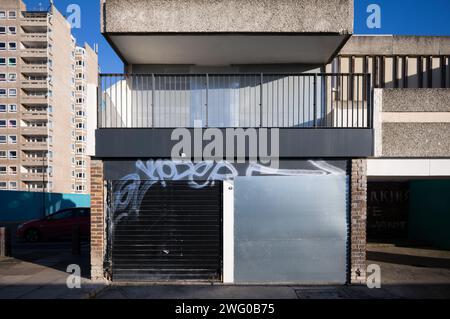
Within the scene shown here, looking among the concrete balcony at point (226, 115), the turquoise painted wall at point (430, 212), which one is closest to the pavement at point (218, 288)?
the turquoise painted wall at point (430, 212)

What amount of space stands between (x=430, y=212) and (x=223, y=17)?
9.99 meters

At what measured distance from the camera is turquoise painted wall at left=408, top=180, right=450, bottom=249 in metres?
10.5

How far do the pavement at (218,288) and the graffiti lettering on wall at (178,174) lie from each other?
5.57 feet

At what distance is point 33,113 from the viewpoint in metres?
48.0

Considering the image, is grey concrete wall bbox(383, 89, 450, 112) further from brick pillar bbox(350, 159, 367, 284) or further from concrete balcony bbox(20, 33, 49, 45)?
concrete balcony bbox(20, 33, 49, 45)

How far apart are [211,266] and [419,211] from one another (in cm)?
897

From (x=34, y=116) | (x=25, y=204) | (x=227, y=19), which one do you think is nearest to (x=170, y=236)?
(x=227, y=19)

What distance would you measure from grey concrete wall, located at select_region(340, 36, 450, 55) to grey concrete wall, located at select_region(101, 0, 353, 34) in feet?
10.4

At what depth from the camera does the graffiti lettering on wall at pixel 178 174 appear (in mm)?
6949

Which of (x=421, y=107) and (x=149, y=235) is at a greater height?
(x=421, y=107)

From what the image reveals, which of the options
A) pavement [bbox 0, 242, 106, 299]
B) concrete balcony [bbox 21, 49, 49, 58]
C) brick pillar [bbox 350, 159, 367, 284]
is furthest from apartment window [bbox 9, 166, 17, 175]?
brick pillar [bbox 350, 159, 367, 284]

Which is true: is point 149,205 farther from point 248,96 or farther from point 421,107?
point 421,107
